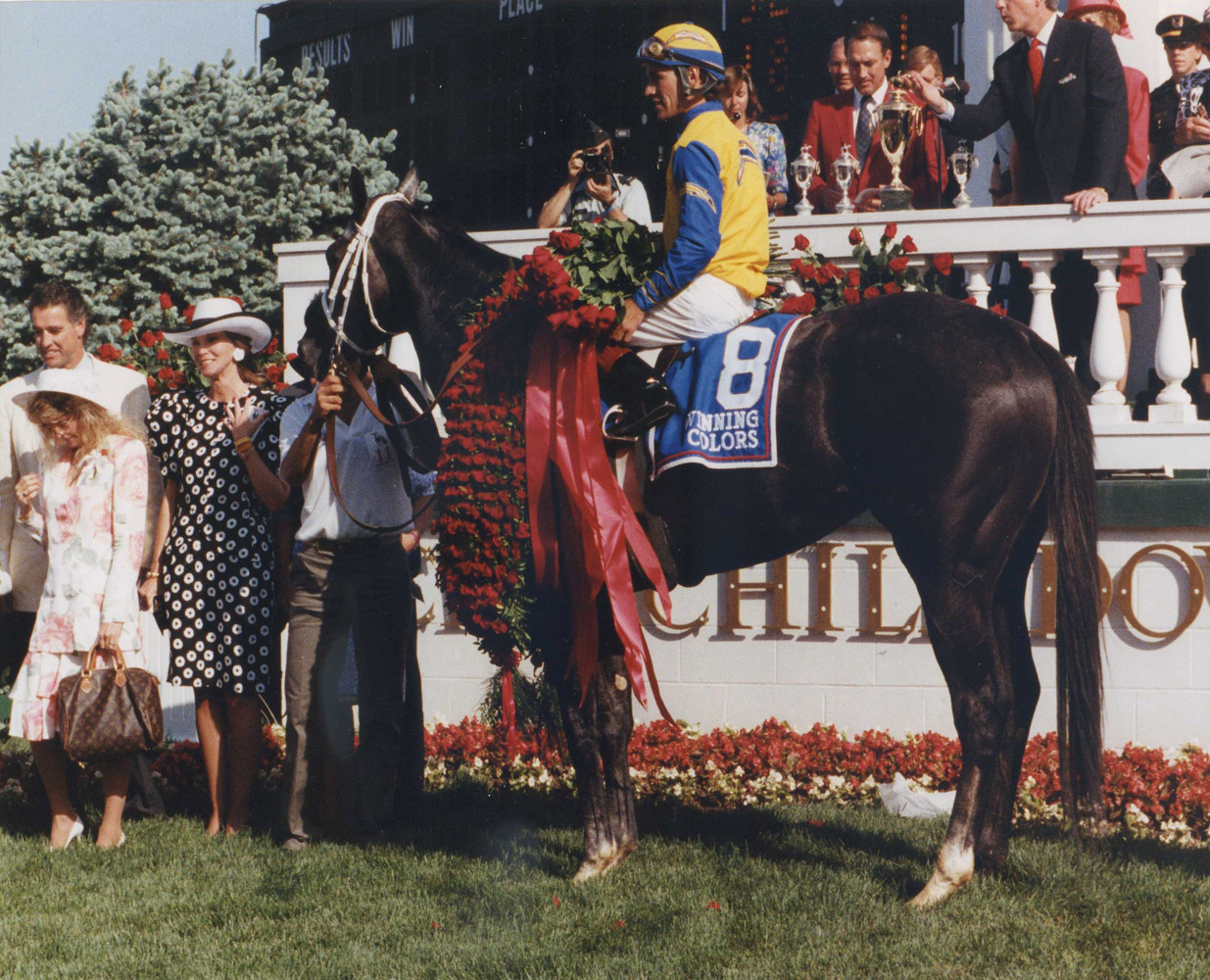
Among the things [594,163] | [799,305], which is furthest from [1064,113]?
[594,163]

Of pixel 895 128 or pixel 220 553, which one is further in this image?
pixel 895 128

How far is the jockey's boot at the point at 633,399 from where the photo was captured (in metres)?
4.87

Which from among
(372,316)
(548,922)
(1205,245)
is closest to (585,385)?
(372,316)

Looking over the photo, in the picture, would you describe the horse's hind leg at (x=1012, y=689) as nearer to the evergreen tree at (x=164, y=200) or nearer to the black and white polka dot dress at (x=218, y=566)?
the black and white polka dot dress at (x=218, y=566)

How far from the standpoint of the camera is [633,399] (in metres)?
4.91

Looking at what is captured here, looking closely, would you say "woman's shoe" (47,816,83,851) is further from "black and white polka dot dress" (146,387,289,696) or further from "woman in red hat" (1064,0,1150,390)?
"woman in red hat" (1064,0,1150,390)

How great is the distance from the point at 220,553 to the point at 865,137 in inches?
172

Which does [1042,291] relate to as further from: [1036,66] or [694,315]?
[694,315]

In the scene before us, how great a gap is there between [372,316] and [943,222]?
2.93 meters

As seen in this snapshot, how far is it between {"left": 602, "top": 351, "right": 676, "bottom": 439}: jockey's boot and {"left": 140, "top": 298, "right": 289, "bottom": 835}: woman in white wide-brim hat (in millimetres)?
1607

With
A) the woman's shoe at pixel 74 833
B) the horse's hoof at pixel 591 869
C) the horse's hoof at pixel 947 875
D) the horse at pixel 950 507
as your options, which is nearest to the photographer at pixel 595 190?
the horse at pixel 950 507

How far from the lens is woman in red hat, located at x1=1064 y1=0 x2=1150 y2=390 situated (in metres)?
6.52

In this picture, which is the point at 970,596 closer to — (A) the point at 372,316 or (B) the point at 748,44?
(A) the point at 372,316

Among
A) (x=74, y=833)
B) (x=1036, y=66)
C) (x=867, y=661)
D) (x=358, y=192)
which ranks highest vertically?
(x=1036, y=66)
